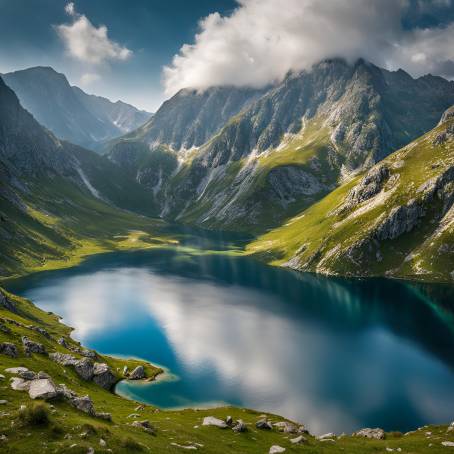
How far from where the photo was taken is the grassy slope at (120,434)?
27453 mm

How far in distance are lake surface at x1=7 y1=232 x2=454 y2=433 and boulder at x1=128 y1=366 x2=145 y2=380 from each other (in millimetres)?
2849

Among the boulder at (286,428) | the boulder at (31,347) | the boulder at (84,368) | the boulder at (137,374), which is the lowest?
the boulder at (137,374)

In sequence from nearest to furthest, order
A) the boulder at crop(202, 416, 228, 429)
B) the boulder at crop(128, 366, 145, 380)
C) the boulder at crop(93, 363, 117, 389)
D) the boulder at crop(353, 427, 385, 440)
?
the boulder at crop(202, 416, 228, 429) → the boulder at crop(353, 427, 385, 440) → the boulder at crop(93, 363, 117, 389) → the boulder at crop(128, 366, 145, 380)

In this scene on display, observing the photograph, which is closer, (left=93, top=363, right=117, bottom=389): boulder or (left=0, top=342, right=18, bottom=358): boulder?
(left=0, top=342, right=18, bottom=358): boulder

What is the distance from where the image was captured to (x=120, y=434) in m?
32.1

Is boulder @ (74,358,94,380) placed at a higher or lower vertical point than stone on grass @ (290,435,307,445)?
lower

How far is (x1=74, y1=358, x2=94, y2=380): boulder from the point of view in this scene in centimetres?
7519

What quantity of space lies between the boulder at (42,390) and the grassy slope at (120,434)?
0.87 metres

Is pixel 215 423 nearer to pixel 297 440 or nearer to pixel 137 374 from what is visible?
pixel 297 440

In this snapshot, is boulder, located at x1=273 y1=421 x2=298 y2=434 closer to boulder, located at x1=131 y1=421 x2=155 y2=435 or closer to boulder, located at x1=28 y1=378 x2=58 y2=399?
boulder, located at x1=131 y1=421 x2=155 y2=435

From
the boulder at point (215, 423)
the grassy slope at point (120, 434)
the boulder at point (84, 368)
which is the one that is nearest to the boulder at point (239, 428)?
the grassy slope at point (120, 434)

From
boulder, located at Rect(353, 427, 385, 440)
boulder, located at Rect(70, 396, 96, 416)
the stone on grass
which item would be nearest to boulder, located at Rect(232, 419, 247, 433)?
the stone on grass

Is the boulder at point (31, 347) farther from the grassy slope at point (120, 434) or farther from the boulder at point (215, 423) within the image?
the boulder at point (215, 423)

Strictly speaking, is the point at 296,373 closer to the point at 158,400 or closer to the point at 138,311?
the point at 158,400
